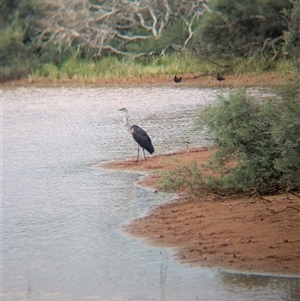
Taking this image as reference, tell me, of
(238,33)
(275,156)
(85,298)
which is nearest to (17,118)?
(238,33)

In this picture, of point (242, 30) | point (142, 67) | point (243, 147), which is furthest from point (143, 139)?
point (142, 67)

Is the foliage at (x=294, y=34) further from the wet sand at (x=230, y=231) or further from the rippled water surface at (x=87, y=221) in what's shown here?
the wet sand at (x=230, y=231)

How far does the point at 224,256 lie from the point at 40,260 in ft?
7.44

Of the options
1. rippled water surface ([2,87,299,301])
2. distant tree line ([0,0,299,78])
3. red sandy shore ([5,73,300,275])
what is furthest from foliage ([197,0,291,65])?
red sandy shore ([5,73,300,275])

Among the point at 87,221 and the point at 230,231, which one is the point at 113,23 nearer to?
the point at 87,221

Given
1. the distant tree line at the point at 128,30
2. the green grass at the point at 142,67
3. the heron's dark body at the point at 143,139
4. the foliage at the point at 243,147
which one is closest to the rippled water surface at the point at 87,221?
the heron's dark body at the point at 143,139

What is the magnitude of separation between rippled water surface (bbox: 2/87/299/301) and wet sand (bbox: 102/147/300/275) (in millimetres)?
234

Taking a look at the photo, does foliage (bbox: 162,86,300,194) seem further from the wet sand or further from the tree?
the tree

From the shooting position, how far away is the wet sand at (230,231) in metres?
8.91

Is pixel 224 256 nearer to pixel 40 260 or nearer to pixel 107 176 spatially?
pixel 40 260

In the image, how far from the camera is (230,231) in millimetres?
9820

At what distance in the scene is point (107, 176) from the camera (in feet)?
47.3

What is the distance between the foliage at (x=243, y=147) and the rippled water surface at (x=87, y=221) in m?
1.08

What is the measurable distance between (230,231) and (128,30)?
28841 mm
